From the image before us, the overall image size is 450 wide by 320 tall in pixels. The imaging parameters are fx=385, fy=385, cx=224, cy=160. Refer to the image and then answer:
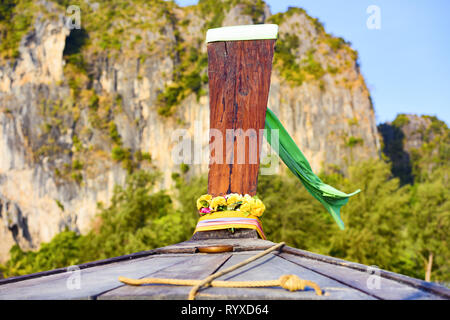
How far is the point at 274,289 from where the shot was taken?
34.4 inches

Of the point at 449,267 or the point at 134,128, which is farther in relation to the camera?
the point at 134,128

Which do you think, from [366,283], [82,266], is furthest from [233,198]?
[366,283]

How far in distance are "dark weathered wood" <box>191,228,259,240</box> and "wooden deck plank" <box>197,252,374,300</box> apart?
0.61m

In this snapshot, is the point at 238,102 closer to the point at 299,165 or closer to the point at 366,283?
the point at 299,165

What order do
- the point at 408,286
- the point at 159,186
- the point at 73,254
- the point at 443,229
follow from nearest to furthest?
the point at 408,286 < the point at 443,229 < the point at 73,254 < the point at 159,186

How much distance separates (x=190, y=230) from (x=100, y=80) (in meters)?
21.8

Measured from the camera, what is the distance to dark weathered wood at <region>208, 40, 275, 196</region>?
2027mm

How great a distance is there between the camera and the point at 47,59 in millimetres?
30531

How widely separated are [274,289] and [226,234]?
1042 mm

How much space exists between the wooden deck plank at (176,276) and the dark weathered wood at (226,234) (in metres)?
0.39

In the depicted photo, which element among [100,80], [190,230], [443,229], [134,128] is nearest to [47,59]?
A: [100,80]

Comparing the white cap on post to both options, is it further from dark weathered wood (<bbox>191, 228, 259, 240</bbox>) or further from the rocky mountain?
the rocky mountain

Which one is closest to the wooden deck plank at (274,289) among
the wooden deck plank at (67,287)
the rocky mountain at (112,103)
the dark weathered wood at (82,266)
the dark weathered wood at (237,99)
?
the wooden deck plank at (67,287)
